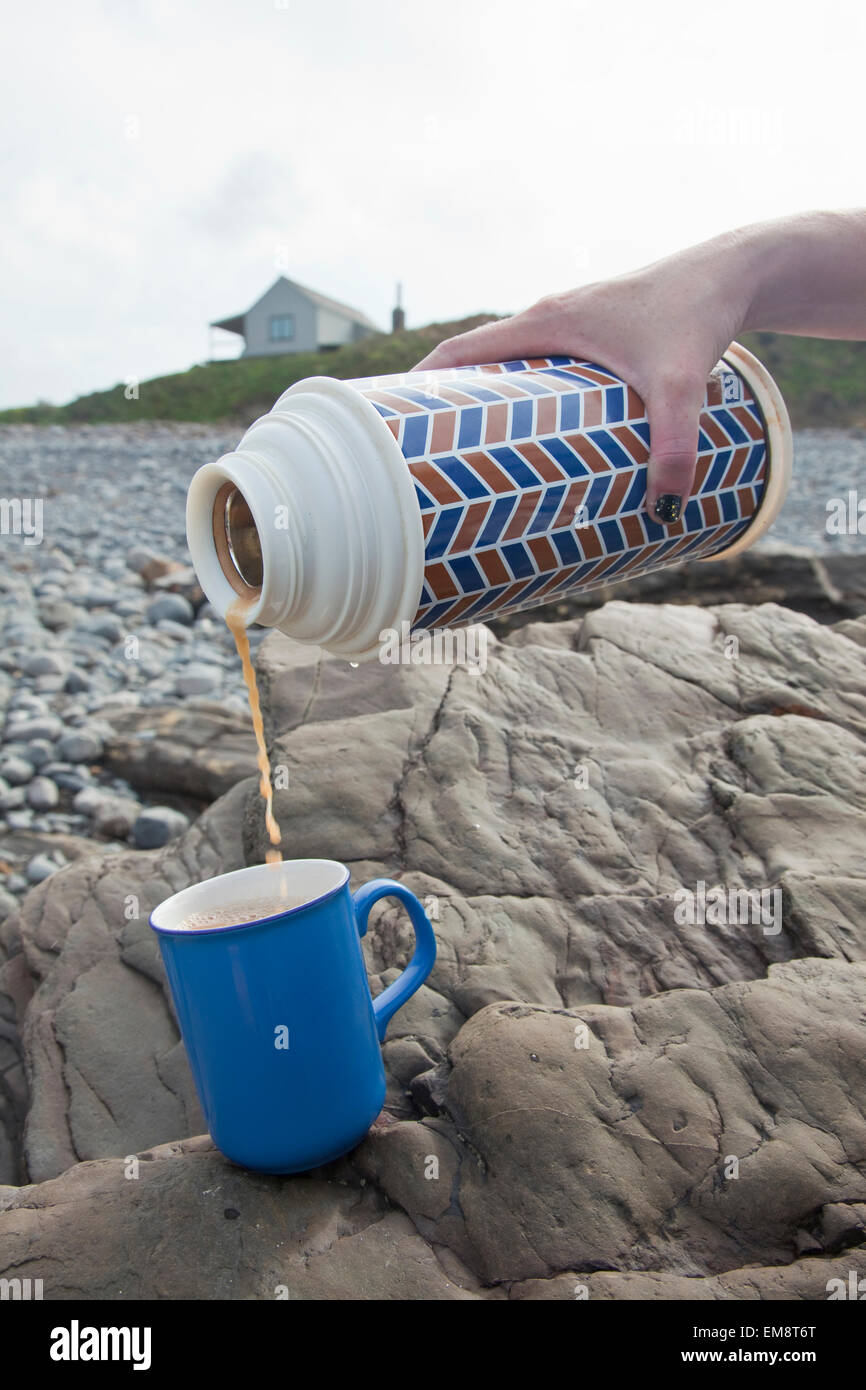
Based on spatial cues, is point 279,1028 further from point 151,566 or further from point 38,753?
point 151,566

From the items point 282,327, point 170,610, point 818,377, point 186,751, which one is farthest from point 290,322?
point 186,751

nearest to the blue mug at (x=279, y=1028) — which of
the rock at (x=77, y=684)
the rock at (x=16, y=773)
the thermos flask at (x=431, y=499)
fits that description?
the thermos flask at (x=431, y=499)

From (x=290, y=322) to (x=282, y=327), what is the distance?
27cm

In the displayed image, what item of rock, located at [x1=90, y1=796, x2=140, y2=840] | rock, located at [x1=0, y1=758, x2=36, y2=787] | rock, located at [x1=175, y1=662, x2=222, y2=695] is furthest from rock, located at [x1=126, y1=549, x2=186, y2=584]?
rock, located at [x1=90, y1=796, x2=140, y2=840]

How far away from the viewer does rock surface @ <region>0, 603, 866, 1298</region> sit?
1783 millimetres

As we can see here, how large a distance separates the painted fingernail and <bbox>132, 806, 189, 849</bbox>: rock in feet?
10.2

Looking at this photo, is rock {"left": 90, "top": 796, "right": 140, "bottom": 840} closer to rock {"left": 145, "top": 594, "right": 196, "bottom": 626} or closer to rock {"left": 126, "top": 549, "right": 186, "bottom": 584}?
rock {"left": 145, "top": 594, "right": 196, "bottom": 626}

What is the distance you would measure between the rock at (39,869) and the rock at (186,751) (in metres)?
0.75

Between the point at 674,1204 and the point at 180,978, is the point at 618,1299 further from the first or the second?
the point at 180,978

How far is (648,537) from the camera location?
78.0 inches

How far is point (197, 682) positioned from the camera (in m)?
6.13

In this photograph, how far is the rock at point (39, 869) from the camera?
421cm

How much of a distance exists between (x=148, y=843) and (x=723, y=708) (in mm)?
2609
